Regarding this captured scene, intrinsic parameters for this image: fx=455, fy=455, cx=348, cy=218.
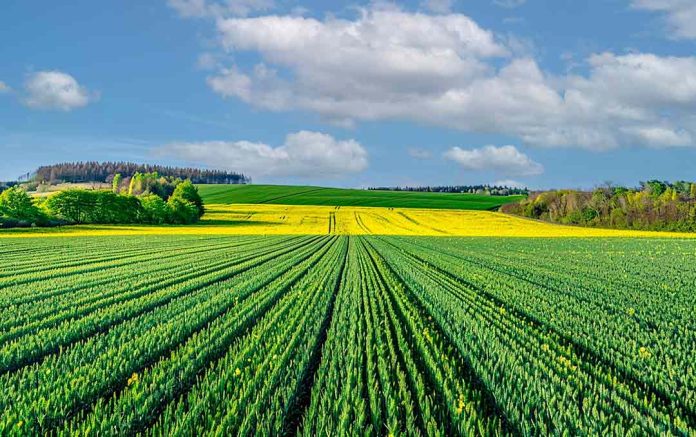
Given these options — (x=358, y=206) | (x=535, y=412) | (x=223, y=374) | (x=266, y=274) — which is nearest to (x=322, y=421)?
(x=223, y=374)

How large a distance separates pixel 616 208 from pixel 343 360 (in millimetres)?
91820

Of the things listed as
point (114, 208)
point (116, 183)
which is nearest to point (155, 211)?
point (114, 208)

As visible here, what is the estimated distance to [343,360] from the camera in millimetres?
7324

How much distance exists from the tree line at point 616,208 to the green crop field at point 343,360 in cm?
7520

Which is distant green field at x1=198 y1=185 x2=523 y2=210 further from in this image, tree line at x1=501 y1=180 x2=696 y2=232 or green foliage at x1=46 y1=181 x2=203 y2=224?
green foliage at x1=46 y1=181 x2=203 y2=224

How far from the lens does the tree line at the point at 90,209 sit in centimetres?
6500

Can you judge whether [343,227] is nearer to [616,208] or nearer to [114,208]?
[114,208]

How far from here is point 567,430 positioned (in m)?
4.79

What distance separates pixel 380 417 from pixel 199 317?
6.38 meters

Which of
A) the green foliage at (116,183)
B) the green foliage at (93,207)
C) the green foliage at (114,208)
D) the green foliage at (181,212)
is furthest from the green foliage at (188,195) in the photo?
the green foliage at (116,183)

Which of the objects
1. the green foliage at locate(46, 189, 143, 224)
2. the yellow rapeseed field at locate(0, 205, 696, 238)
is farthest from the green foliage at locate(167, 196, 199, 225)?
the green foliage at locate(46, 189, 143, 224)

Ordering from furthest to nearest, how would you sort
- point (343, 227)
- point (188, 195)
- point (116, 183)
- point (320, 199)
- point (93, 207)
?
point (116, 183)
point (320, 199)
point (188, 195)
point (93, 207)
point (343, 227)

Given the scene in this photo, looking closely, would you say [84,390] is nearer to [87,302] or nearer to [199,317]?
[199,317]

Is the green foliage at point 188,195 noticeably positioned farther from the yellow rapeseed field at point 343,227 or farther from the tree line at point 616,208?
the tree line at point 616,208
